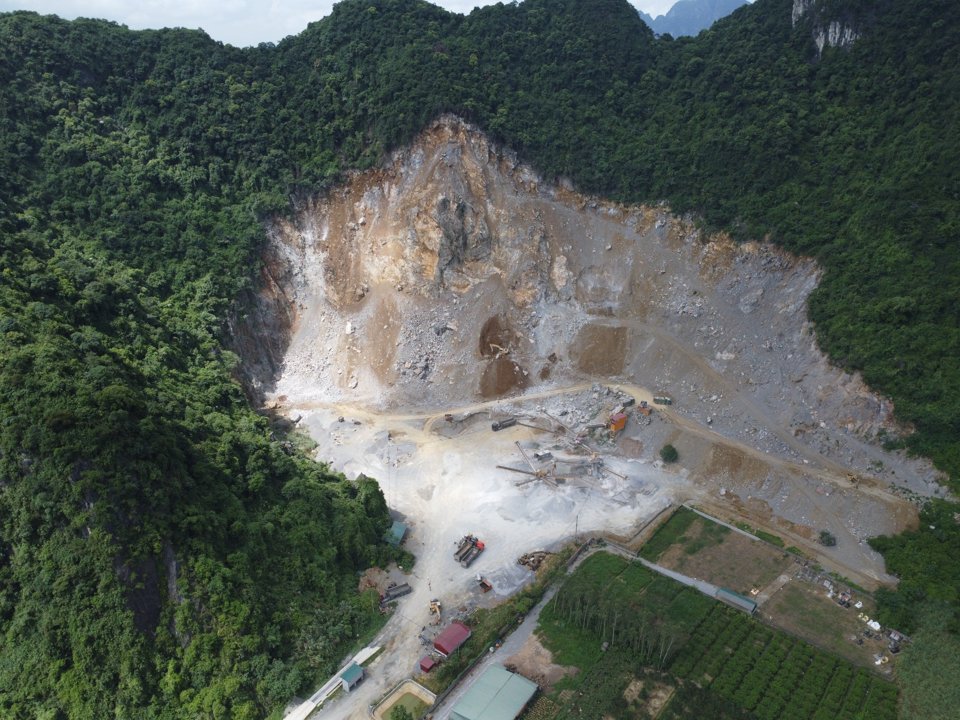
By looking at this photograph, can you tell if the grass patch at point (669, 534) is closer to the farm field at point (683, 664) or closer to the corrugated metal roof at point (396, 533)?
the farm field at point (683, 664)

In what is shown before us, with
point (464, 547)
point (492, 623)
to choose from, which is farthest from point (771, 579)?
point (464, 547)

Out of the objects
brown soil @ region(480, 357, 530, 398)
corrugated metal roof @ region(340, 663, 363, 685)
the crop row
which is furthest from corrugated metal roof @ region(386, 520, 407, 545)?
the crop row

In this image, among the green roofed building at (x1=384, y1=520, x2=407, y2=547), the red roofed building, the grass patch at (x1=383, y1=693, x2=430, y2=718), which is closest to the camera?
the grass patch at (x1=383, y1=693, x2=430, y2=718)

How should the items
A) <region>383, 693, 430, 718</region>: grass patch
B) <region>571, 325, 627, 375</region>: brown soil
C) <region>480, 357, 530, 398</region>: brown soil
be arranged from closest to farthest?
<region>383, 693, 430, 718</region>: grass patch → <region>480, 357, 530, 398</region>: brown soil → <region>571, 325, 627, 375</region>: brown soil

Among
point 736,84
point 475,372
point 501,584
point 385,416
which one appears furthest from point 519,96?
point 501,584

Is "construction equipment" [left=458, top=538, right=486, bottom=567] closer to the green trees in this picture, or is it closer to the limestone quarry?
the limestone quarry
